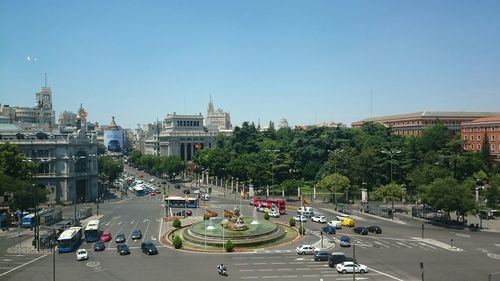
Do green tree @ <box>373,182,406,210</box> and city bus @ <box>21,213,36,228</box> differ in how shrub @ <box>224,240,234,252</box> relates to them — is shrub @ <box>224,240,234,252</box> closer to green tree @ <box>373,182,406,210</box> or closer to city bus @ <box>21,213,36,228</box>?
city bus @ <box>21,213,36,228</box>

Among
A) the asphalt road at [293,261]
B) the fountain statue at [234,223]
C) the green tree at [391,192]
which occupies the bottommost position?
the asphalt road at [293,261]

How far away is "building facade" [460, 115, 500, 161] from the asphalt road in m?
71.1

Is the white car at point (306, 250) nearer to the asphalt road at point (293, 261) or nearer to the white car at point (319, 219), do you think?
the asphalt road at point (293, 261)

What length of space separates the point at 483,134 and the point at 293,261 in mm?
100231

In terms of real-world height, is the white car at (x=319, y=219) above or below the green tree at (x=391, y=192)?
below

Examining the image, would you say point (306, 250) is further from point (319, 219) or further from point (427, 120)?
point (427, 120)

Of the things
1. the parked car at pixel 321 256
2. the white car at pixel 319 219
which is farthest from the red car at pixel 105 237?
the white car at pixel 319 219

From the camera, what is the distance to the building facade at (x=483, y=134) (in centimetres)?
11931

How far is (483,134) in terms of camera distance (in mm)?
124062

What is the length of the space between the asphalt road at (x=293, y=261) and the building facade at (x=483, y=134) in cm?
7112

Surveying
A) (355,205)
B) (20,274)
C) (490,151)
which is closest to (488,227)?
(355,205)

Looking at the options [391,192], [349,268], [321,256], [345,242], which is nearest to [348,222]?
[345,242]

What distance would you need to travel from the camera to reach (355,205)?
8419 centimetres

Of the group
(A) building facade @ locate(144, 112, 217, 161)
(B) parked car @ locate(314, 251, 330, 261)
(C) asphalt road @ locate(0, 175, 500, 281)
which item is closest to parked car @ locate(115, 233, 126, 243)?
(C) asphalt road @ locate(0, 175, 500, 281)
